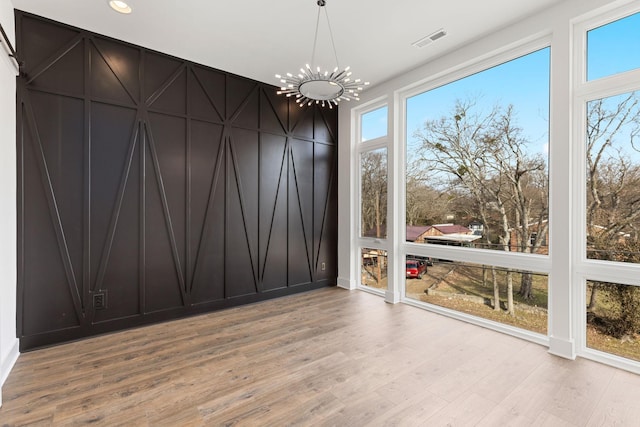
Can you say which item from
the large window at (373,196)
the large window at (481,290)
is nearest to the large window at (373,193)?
the large window at (373,196)

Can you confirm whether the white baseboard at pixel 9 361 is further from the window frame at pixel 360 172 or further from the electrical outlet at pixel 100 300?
the window frame at pixel 360 172

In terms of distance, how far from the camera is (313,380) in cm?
262

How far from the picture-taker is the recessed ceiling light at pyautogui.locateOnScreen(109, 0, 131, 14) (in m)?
3.04

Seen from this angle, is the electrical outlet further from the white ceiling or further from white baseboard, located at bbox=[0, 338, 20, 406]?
the white ceiling

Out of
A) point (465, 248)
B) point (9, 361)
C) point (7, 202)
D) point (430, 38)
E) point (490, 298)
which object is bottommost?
point (9, 361)

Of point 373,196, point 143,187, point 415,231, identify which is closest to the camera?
point 143,187

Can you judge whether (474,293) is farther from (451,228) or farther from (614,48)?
(614,48)

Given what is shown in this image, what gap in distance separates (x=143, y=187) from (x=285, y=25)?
2.68 metres

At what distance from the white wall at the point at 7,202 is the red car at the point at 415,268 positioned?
15.8 ft

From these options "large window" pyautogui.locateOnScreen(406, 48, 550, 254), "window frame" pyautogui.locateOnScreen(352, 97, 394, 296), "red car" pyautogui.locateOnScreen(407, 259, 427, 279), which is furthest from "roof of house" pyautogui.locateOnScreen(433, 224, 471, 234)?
"window frame" pyautogui.locateOnScreen(352, 97, 394, 296)

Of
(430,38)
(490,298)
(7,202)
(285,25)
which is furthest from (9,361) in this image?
(430,38)

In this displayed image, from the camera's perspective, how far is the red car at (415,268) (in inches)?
186

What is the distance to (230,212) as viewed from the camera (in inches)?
181

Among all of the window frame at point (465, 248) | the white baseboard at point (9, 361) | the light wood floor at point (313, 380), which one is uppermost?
the window frame at point (465, 248)
